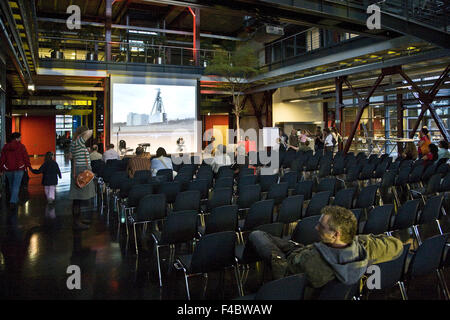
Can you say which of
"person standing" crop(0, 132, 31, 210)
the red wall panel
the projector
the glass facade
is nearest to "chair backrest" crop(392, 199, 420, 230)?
the projector

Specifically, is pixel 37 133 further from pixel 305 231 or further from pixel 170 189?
pixel 305 231

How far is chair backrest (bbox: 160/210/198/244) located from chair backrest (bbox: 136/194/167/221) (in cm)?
88

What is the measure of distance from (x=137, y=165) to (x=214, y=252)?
477 cm

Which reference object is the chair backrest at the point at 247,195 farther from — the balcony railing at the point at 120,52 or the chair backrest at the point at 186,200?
the balcony railing at the point at 120,52

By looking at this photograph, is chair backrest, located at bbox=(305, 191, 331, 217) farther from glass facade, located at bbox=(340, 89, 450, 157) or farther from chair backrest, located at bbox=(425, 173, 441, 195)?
glass facade, located at bbox=(340, 89, 450, 157)

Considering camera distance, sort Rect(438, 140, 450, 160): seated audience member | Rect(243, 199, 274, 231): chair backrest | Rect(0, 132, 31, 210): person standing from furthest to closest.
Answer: Rect(438, 140, 450, 160): seated audience member
Rect(0, 132, 31, 210): person standing
Rect(243, 199, 274, 231): chair backrest

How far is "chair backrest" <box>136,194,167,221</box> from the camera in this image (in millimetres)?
4828

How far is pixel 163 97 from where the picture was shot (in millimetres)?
16250

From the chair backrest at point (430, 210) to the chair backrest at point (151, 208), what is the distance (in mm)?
3456

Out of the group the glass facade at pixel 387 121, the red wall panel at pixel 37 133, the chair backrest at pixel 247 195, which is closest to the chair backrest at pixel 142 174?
the chair backrest at pixel 247 195

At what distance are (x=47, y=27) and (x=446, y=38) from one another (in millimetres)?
18607

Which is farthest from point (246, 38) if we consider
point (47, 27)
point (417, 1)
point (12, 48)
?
point (12, 48)

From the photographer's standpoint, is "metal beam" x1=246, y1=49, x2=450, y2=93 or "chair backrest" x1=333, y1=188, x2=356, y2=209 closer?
"chair backrest" x1=333, y1=188, x2=356, y2=209
